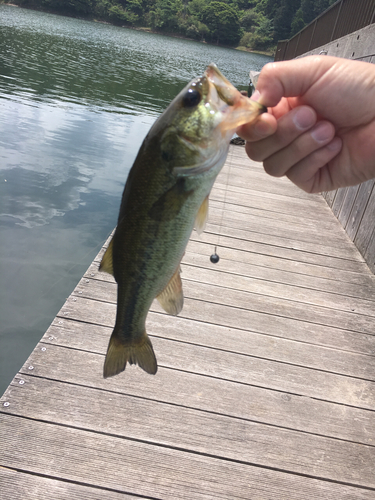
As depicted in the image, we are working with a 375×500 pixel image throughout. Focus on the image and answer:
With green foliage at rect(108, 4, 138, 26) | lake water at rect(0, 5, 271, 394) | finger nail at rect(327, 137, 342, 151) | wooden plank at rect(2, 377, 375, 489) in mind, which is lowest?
lake water at rect(0, 5, 271, 394)

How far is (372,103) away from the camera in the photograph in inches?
59.3

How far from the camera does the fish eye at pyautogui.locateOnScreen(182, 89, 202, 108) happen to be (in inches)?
43.5

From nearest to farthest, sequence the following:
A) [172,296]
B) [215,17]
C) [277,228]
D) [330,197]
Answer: [172,296]
[277,228]
[330,197]
[215,17]

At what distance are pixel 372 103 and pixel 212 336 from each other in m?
2.02

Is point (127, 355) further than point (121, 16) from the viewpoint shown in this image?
No

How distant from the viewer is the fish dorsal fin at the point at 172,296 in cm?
138

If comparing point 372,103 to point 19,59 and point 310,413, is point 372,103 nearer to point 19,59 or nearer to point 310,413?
point 310,413

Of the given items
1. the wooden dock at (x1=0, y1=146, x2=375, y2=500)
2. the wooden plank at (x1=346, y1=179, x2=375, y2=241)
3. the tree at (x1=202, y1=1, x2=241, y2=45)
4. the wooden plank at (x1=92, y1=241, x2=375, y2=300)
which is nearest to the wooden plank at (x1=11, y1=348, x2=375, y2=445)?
the wooden dock at (x1=0, y1=146, x2=375, y2=500)

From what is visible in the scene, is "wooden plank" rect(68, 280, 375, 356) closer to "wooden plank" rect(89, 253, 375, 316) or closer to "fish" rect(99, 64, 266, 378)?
"wooden plank" rect(89, 253, 375, 316)

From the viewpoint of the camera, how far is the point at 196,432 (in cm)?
226

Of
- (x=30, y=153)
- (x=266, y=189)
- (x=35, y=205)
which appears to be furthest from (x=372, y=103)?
(x=30, y=153)

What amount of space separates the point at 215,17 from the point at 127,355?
76.8 m

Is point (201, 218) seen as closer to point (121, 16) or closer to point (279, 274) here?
point (279, 274)

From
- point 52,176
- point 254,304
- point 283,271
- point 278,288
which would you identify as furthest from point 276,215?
point 52,176
